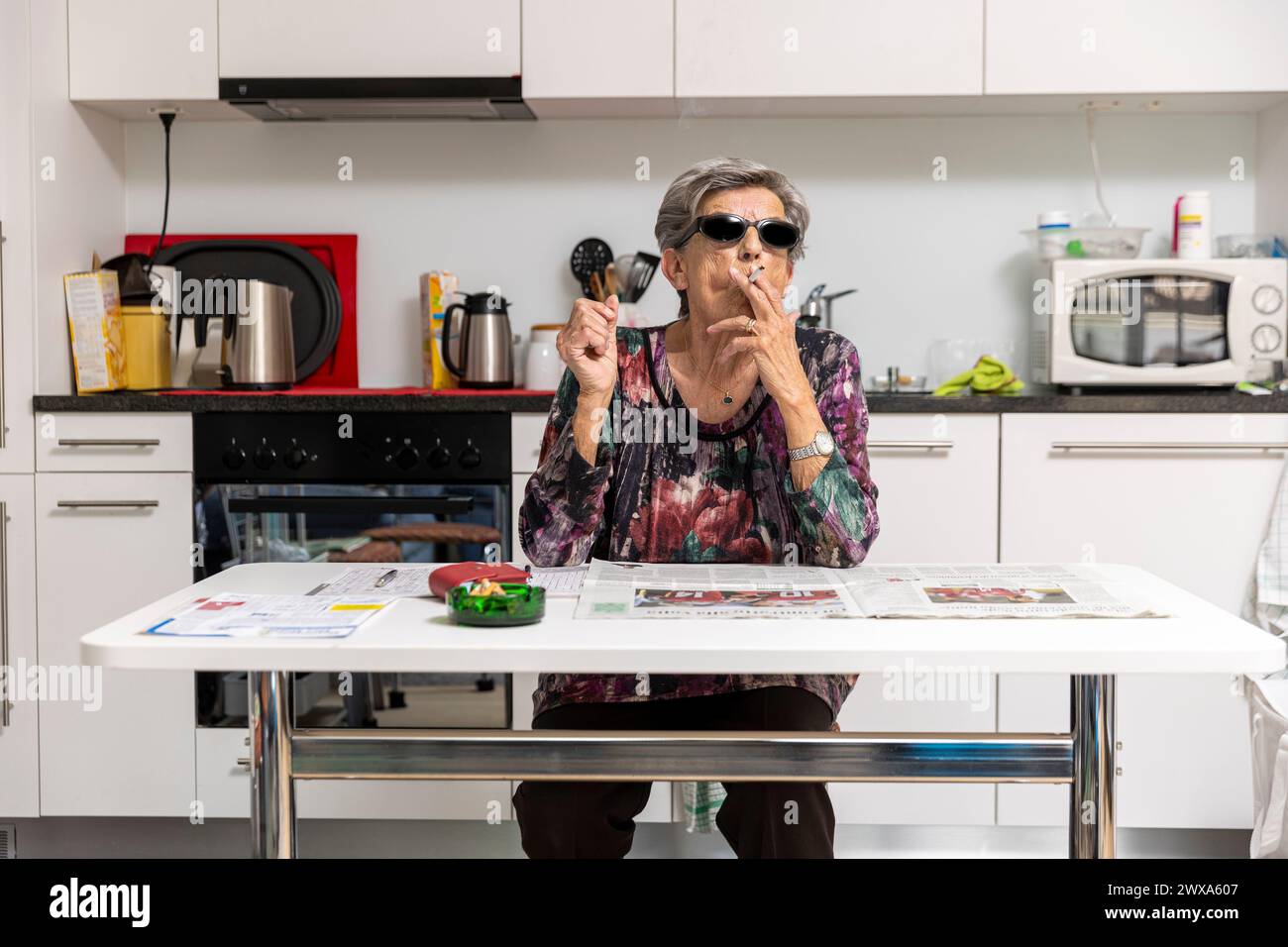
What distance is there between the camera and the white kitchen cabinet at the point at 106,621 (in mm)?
2717

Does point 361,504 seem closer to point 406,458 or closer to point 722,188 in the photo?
point 406,458

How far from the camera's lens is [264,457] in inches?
106

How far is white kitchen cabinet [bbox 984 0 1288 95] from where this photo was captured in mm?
2795

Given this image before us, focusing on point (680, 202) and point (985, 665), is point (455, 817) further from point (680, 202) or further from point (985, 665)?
point (985, 665)

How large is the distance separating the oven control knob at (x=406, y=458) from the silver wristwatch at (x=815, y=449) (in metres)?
1.27

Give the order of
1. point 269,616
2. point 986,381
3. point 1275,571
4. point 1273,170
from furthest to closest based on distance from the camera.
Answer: point 1273,170 < point 986,381 < point 1275,571 < point 269,616

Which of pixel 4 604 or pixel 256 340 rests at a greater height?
pixel 256 340

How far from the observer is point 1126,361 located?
282 centimetres

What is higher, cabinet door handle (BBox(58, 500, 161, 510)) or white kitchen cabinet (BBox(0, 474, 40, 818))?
cabinet door handle (BBox(58, 500, 161, 510))

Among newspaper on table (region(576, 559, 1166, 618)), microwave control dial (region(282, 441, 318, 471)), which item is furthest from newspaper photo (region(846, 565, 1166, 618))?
microwave control dial (region(282, 441, 318, 471))

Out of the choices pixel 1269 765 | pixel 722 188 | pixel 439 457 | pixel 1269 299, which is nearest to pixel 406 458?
pixel 439 457

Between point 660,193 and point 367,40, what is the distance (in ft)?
2.72

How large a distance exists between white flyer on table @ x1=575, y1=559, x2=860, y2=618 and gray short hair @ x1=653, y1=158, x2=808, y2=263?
0.52 m

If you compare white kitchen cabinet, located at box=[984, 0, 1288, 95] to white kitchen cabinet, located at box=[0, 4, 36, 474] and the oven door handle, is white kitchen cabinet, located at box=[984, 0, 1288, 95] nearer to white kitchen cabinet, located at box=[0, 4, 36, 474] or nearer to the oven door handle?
the oven door handle
